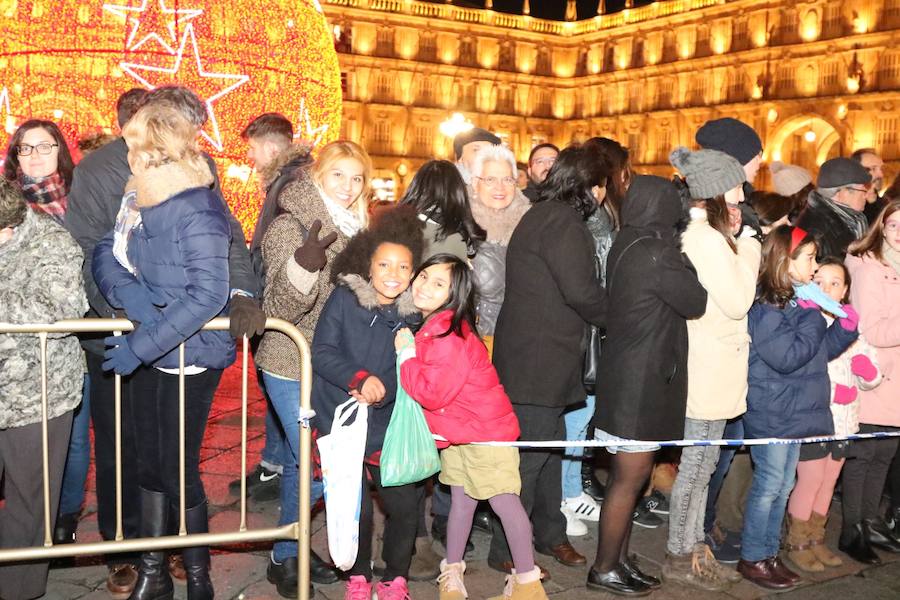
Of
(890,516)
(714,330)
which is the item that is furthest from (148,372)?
(890,516)

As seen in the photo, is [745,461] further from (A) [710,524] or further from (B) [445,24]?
(B) [445,24]

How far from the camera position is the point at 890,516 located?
477 centimetres

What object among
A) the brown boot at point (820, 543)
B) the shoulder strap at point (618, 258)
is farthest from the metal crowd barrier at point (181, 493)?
the brown boot at point (820, 543)

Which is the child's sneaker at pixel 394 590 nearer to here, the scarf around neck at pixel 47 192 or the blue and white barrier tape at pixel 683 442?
the blue and white barrier tape at pixel 683 442

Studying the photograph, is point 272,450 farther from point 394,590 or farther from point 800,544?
point 800,544

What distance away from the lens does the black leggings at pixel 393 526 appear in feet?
11.4

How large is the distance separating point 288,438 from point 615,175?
1.99m

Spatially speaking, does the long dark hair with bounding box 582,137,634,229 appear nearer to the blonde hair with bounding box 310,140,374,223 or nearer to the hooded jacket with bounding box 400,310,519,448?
the blonde hair with bounding box 310,140,374,223

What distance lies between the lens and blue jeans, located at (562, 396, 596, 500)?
4.78 meters

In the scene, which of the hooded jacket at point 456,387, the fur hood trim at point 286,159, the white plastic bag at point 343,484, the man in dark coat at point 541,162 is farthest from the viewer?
the man in dark coat at point 541,162

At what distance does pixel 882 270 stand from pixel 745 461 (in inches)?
46.5

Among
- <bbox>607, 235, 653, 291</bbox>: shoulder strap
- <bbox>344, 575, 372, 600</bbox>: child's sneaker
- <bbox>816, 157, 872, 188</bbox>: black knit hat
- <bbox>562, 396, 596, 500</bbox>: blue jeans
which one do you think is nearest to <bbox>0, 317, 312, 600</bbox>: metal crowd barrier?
<bbox>344, 575, 372, 600</bbox>: child's sneaker

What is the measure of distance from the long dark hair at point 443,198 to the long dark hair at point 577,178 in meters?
0.37

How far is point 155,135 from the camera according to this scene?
2996 mm
